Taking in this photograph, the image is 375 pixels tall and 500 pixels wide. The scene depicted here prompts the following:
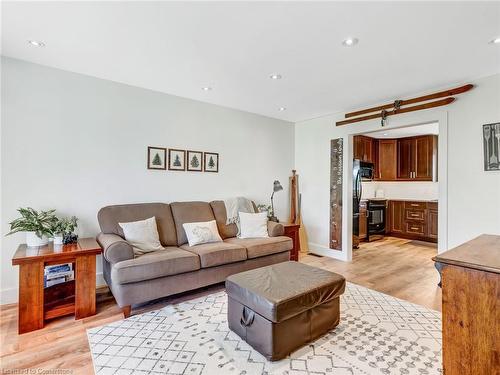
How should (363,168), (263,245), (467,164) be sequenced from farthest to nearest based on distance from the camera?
1. (363,168)
2. (263,245)
3. (467,164)

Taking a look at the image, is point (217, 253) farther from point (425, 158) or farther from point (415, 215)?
point (425, 158)

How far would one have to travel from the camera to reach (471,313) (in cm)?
118

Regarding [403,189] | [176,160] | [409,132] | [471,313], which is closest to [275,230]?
[176,160]

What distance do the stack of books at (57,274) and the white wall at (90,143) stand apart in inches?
21.4

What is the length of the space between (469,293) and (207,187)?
3371mm

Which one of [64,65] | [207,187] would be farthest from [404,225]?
[64,65]

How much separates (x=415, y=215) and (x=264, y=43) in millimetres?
5390

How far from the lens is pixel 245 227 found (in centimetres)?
375

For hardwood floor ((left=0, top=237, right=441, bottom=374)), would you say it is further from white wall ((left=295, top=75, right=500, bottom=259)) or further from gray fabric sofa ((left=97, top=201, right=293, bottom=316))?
white wall ((left=295, top=75, right=500, bottom=259))

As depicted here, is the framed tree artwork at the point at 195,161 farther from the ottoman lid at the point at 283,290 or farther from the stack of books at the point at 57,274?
the ottoman lid at the point at 283,290

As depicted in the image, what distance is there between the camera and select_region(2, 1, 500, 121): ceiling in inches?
73.3

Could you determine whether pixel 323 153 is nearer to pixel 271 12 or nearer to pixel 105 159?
pixel 271 12

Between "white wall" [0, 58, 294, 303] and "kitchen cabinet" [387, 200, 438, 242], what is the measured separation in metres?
4.22

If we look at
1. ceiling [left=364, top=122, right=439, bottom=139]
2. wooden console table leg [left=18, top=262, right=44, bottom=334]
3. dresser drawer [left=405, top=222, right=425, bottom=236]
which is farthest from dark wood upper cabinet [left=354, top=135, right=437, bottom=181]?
wooden console table leg [left=18, top=262, right=44, bottom=334]
